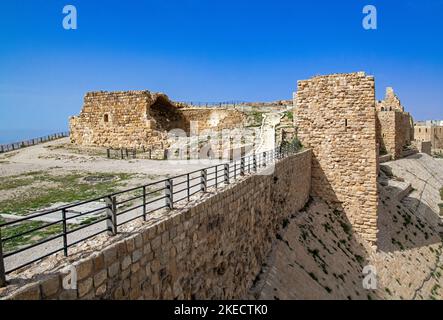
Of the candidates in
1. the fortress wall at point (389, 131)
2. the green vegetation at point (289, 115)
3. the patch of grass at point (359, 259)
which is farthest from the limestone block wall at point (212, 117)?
the patch of grass at point (359, 259)

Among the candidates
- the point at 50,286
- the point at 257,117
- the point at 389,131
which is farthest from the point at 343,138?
the point at 389,131

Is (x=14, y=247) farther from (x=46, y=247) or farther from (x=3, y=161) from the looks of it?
(x=3, y=161)

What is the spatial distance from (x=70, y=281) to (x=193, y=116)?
27218 millimetres

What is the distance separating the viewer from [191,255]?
22.4 ft

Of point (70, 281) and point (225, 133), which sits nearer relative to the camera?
point (70, 281)

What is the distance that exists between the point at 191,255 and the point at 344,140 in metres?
12.2

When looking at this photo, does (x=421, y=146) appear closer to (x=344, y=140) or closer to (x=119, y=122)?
(x=344, y=140)

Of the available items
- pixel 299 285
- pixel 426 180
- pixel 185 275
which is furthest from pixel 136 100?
pixel 426 180

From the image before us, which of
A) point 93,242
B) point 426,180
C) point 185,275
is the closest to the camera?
point 93,242

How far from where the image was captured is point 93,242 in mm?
5008

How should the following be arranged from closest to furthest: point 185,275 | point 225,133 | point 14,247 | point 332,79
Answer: point 14,247
point 185,275
point 332,79
point 225,133

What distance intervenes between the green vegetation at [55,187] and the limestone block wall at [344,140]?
9.40m

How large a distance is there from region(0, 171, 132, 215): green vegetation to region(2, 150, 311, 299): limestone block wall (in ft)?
11.7

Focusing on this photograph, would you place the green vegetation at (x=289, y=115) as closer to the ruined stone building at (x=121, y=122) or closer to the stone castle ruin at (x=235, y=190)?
the stone castle ruin at (x=235, y=190)
